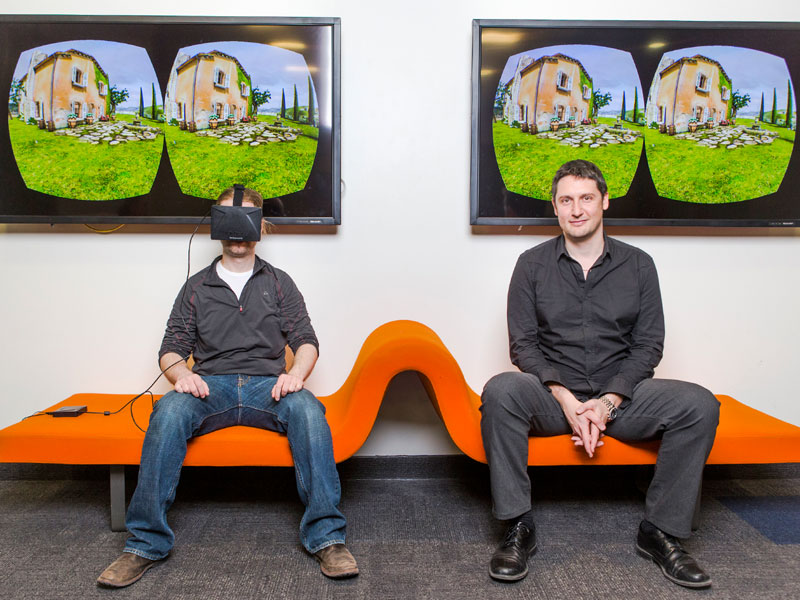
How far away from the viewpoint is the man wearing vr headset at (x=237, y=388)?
1865 mm

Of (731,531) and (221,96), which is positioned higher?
(221,96)

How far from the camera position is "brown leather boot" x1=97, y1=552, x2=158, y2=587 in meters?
1.76

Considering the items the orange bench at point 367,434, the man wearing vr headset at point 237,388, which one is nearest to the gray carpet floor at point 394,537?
the man wearing vr headset at point 237,388

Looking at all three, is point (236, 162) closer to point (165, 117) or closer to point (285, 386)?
point (165, 117)

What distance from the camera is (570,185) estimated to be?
2150mm

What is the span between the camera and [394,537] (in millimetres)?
2094

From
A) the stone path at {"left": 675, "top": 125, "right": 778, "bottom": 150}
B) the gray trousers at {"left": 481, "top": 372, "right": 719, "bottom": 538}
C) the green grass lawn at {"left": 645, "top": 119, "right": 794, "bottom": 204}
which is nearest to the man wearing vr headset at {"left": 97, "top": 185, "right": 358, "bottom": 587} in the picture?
the gray trousers at {"left": 481, "top": 372, "right": 719, "bottom": 538}

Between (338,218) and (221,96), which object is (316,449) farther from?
(221,96)

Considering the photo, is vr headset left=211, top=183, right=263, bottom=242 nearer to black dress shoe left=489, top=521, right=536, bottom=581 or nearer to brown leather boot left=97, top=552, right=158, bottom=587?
brown leather boot left=97, top=552, right=158, bottom=587

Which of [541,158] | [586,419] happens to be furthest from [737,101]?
[586,419]

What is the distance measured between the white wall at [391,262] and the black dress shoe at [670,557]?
918 millimetres

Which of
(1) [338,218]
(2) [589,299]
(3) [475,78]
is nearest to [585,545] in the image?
(2) [589,299]

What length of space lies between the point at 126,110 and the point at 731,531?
2.73m

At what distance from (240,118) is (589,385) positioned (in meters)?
1.66
